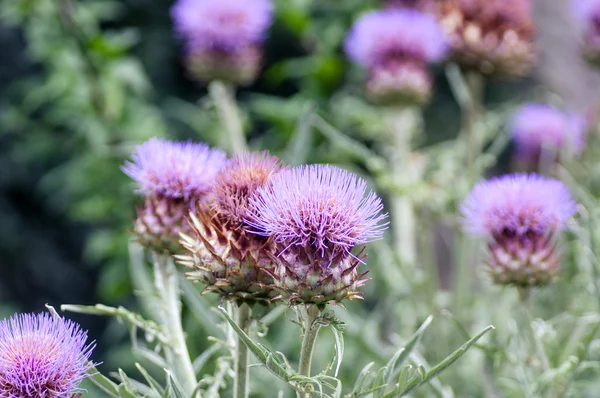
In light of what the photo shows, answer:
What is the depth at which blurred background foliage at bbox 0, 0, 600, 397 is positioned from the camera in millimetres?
1893

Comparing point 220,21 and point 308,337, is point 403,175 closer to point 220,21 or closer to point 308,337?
point 220,21

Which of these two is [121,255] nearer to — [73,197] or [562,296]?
[73,197]

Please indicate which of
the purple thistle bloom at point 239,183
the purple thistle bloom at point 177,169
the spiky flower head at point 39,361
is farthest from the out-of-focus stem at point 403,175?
the spiky flower head at point 39,361

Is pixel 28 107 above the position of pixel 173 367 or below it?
above

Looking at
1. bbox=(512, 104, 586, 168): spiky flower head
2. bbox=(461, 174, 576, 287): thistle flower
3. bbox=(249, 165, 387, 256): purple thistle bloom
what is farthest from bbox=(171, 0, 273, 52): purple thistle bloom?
bbox=(249, 165, 387, 256): purple thistle bloom

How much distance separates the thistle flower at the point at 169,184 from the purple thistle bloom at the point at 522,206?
477 millimetres

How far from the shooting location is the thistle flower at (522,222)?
4.38ft

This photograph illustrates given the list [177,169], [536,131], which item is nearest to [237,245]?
[177,169]

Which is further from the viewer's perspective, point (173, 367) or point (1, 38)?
point (1, 38)

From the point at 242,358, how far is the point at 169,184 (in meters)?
0.31

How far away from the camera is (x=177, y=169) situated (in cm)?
121

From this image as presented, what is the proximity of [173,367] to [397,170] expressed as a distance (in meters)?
1.09

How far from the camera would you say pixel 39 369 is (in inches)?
37.0

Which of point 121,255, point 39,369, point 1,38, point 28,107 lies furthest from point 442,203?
point 1,38
